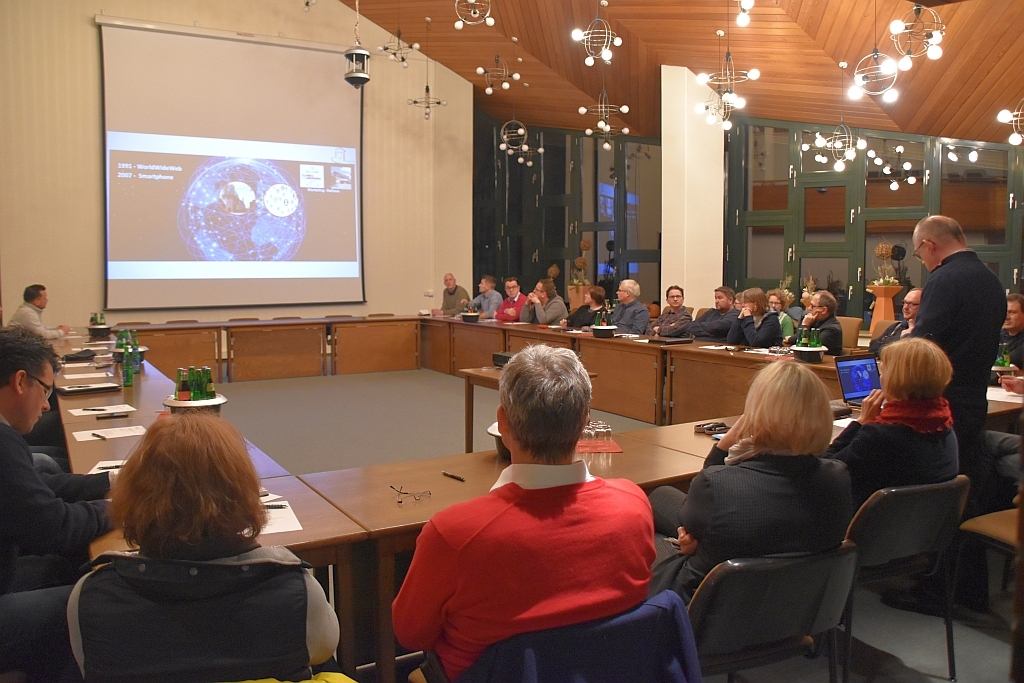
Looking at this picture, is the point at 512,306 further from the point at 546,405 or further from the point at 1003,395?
the point at 546,405

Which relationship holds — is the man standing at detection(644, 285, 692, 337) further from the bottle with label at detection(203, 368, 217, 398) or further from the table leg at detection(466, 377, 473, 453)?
the bottle with label at detection(203, 368, 217, 398)

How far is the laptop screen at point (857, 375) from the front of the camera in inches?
150

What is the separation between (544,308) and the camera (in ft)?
29.9

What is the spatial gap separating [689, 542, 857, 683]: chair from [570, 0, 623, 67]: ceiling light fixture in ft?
15.6

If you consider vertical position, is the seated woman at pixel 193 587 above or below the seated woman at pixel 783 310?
below

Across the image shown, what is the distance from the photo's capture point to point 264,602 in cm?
145

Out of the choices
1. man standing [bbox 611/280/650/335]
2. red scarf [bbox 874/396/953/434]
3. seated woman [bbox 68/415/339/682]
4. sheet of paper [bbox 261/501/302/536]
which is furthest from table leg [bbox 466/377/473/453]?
seated woman [bbox 68/415/339/682]

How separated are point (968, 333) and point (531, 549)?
2563 mm

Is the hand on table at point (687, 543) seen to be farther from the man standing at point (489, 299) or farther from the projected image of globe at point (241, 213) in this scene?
the projected image of globe at point (241, 213)

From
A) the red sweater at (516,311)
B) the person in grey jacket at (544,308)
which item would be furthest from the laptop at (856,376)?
the red sweater at (516,311)

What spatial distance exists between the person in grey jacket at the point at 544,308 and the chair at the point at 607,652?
7.40 metres

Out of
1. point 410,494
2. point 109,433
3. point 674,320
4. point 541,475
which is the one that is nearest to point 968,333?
point 410,494

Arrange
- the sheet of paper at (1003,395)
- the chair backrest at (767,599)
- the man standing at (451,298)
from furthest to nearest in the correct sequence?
the man standing at (451,298) < the sheet of paper at (1003,395) < the chair backrest at (767,599)

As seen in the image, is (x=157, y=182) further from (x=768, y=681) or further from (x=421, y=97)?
(x=768, y=681)
